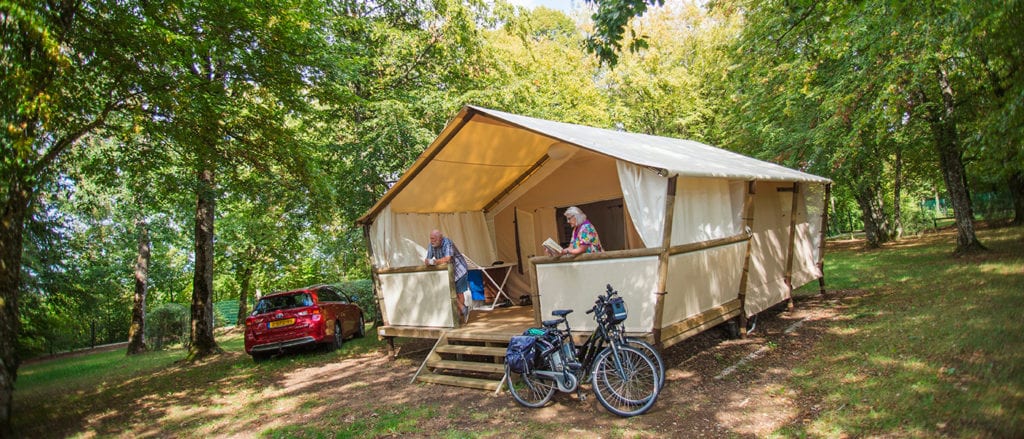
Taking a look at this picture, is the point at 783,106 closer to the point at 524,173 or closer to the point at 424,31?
the point at 524,173

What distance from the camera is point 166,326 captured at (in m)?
16.4

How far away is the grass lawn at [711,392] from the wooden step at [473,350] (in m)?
0.51

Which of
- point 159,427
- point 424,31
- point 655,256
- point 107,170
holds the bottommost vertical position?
point 159,427

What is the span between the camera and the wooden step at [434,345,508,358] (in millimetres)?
5895

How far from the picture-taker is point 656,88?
21.4 m

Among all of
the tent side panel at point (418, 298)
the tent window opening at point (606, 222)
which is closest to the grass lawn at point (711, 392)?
the tent side panel at point (418, 298)

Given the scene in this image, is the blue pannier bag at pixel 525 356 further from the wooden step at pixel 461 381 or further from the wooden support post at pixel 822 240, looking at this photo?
the wooden support post at pixel 822 240

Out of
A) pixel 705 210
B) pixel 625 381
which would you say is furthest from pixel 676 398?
pixel 705 210

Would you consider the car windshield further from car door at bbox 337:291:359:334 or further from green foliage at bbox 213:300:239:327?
green foliage at bbox 213:300:239:327

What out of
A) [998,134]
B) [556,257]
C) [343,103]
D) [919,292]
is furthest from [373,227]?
[919,292]

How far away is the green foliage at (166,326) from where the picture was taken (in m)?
16.0

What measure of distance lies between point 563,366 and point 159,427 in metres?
4.42

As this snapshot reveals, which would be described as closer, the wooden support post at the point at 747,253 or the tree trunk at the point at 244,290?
the wooden support post at the point at 747,253

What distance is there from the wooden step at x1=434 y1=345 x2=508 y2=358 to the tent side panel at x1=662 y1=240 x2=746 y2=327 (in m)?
1.82
